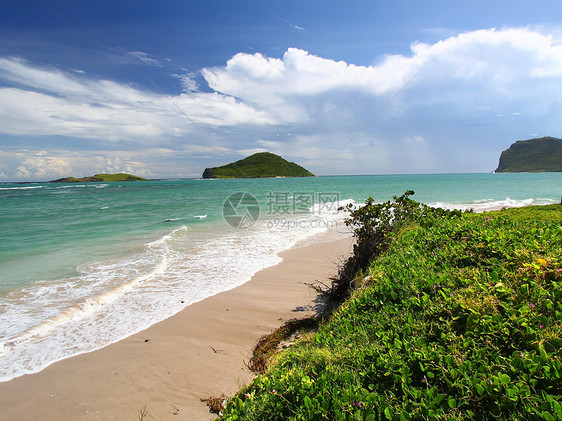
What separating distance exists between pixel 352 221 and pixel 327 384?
486 centimetres

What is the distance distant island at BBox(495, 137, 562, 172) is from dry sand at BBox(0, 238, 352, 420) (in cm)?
21772

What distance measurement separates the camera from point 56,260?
406 inches

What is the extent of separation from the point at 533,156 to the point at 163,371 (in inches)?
9432

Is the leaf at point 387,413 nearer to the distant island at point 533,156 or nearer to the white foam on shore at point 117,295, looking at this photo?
the white foam on shore at point 117,295

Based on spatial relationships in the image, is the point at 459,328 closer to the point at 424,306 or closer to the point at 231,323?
the point at 424,306

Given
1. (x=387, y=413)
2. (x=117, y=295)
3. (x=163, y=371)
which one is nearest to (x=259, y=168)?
(x=117, y=295)

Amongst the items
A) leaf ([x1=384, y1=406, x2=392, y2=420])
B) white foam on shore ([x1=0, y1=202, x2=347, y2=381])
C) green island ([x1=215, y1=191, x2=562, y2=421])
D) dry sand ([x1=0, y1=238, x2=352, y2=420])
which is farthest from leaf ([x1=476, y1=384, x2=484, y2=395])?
white foam on shore ([x1=0, y1=202, x2=347, y2=381])

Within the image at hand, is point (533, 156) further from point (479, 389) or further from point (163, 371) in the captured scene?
point (163, 371)

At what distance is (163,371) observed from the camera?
14.0ft

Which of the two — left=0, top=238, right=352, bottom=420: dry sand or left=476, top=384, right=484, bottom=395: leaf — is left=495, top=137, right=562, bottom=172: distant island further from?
left=476, top=384, right=484, bottom=395: leaf

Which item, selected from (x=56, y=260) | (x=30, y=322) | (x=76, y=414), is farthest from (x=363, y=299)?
(x=56, y=260)

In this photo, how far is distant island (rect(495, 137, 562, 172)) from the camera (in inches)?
6447

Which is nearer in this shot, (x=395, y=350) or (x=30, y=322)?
(x=395, y=350)

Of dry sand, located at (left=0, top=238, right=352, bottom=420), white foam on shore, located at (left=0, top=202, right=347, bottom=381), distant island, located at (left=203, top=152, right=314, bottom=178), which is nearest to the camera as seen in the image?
dry sand, located at (left=0, top=238, right=352, bottom=420)
